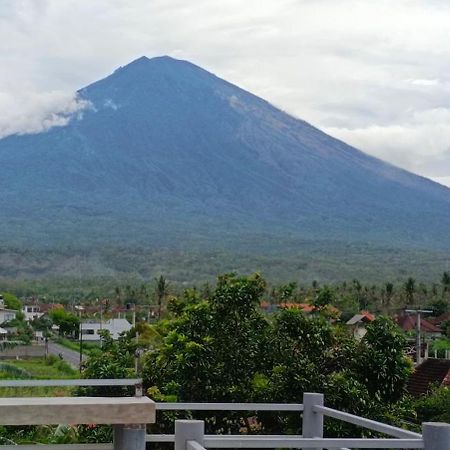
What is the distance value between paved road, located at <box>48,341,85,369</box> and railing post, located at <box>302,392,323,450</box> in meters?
34.1

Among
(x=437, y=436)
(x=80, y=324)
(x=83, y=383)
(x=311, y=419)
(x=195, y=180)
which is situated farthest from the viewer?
(x=195, y=180)

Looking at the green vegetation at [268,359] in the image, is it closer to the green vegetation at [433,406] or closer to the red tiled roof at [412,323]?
the green vegetation at [433,406]

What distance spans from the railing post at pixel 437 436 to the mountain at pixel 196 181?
3238 inches

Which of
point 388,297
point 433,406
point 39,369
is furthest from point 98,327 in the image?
point 433,406

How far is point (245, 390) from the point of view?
6.77 m

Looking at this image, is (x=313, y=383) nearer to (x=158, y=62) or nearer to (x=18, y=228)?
(x=18, y=228)

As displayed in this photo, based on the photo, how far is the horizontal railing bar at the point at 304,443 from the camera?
237 cm

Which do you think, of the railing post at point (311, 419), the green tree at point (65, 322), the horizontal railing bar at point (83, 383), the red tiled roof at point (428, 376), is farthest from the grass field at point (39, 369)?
the horizontal railing bar at point (83, 383)

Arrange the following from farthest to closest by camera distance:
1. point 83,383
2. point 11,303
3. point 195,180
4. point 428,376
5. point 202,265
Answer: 1. point 195,180
2. point 202,265
3. point 11,303
4. point 428,376
5. point 83,383

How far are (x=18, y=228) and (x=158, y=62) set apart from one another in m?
64.0

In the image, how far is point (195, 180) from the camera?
11456cm

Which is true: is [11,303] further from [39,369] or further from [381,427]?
[381,427]

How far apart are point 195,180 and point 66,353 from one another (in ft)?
234

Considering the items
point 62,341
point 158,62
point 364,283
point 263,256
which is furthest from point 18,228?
point 158,62
